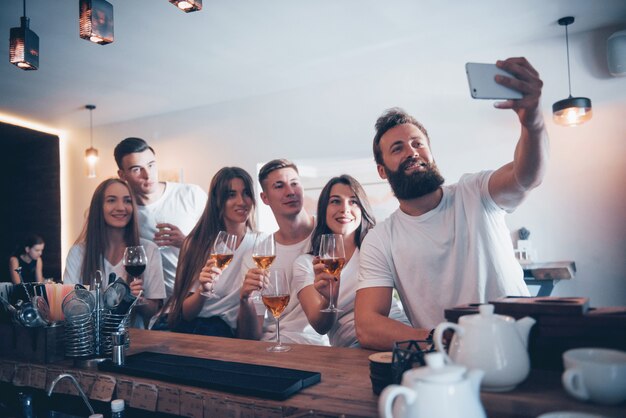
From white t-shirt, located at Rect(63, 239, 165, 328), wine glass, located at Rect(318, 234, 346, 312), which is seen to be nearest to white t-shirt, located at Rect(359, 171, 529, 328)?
wine glass, located at Rect(318, 234, 346, 312)

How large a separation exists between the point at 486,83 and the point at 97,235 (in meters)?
2.41

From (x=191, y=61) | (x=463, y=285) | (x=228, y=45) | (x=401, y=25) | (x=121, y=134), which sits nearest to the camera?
(x=463, y=285)

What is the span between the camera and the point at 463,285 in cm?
185

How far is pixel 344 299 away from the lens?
2.25 meters

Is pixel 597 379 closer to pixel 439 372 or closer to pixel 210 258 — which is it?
pixel 439 372

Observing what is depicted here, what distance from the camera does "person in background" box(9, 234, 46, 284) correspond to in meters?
6.01

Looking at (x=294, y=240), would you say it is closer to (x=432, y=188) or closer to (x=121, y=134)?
(x=432, y=188)

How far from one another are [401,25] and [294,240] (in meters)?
2.35

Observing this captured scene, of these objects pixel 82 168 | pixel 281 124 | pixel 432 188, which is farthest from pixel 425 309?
pixel 82 168

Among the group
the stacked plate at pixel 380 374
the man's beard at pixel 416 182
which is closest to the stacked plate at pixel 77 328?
the stacked plate at pixel 380 374

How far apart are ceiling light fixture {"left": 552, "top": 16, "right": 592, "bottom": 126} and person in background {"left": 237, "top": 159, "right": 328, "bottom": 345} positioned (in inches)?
98.9

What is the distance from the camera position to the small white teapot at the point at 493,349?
35.8 inches

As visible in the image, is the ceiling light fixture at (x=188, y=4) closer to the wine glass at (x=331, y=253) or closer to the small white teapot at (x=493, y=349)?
the wine glass at (x=331, y=253)

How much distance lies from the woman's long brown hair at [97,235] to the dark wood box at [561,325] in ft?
7.51
